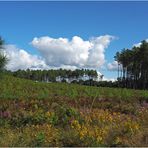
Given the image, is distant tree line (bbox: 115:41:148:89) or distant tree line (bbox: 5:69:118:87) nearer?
distant tree line (bbox: 115:41:148:89)

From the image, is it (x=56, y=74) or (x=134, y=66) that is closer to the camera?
(x=134, y=66)

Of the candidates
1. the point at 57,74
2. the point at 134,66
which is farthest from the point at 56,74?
the point at 134,66

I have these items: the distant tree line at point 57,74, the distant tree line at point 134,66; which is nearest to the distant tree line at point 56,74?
the distant tree line at point 57,74

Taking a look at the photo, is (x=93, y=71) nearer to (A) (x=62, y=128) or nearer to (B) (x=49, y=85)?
(B) (x=49, y=85)

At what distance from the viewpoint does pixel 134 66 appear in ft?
339

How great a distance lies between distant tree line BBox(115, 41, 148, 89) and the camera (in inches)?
3713

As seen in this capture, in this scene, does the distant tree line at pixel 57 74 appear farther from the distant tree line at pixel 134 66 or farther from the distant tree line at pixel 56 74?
the distant tree line at pixel 134 66

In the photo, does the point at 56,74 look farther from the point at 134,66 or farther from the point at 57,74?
the point at 134,66

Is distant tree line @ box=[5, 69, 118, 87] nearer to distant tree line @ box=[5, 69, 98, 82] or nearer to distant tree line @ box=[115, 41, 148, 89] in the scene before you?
distant tree line @ box=[5, 69, 98, 82]

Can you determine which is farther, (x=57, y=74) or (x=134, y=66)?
(x=57, y=74)

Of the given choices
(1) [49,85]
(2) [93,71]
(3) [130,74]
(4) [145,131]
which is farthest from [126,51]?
(4) [145,131]

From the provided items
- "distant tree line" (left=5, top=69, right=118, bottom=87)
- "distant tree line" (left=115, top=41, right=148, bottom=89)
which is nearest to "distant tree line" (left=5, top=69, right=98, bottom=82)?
"distant tree line" (left=5, top=69, right=118, bottom=87)

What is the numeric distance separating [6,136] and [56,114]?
333cm

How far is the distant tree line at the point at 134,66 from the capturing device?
9431 cm
